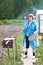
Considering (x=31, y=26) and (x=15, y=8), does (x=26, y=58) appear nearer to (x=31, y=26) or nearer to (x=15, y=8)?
(x=31, y=26)

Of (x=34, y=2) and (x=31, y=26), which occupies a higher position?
(x=31, y=26)

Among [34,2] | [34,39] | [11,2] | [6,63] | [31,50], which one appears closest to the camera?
[6,63]

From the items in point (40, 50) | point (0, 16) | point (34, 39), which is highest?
point (34, 39)

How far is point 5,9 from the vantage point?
1933 inches

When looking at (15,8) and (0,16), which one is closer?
(0,16)

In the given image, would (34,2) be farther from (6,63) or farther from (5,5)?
(6,63)

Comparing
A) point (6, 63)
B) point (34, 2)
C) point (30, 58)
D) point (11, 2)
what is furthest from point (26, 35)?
point (34, 2)

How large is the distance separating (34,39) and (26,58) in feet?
2.28

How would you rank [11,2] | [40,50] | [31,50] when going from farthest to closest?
[11,2]
[40,50]
[31,50]

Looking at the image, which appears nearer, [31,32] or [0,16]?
[31,32]

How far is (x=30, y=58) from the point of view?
32.1 ft

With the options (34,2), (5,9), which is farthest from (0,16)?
(34,2)

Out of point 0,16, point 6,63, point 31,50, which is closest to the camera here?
point 6,63

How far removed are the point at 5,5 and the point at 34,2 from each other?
450 inches
